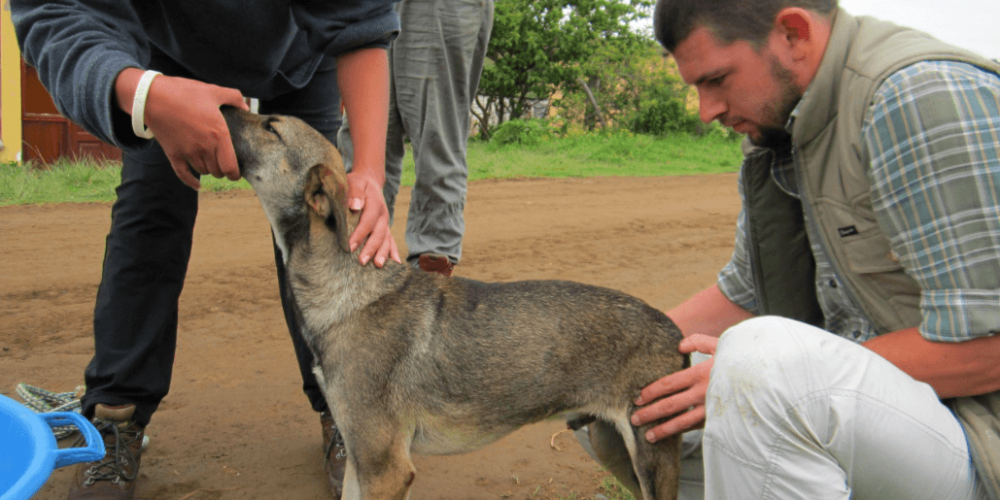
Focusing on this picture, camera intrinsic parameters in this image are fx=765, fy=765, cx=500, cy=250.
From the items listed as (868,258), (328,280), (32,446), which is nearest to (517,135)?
(328,280)

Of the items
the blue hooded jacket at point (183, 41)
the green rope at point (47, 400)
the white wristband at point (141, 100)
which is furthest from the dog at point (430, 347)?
the green rope at point (47, 400)

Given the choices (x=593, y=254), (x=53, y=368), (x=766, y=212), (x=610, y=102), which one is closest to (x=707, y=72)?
(x=766, y=212)

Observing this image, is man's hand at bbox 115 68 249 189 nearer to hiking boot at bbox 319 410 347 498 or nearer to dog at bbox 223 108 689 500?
dog at bbox 223 108 689 500

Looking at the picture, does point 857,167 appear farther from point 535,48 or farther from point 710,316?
point 535,48

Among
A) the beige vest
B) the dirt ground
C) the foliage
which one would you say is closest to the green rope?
the dirt ground

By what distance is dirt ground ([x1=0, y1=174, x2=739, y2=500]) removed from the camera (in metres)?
3.62

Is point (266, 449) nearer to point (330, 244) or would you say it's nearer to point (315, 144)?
point (330, 244)

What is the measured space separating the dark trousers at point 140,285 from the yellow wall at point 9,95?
11.7 metres

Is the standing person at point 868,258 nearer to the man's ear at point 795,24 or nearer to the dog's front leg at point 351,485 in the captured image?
the man's ear at point 795,24

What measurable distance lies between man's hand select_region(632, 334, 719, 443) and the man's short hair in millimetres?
1081

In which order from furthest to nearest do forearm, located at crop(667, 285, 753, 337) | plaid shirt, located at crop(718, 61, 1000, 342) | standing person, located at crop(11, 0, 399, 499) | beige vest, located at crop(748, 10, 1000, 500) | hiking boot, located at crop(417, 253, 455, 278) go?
hiking boot, located at crop(417, 253, 455, 278) < forearm, located at crop(667, 285, 753, 337) < standing person, located at crop(11, 0, 399, 499) < beige vest, located at crop(748, 10, 1000, 500) < plaid shirt, located at crop(718, 61, 1000, 342)

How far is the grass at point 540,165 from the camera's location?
31.3ft

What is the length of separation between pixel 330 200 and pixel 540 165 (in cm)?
1144

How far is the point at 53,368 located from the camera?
4.45 m
